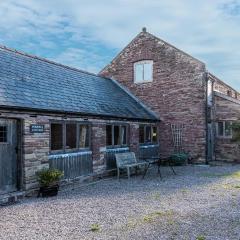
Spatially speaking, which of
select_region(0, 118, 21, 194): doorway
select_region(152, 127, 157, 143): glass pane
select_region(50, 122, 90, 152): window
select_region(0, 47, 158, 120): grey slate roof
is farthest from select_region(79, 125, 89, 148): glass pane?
select_region(152, 127, 157, 143): glass pane

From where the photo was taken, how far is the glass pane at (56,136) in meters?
13.3

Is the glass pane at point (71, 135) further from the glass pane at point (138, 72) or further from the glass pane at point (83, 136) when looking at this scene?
the glass pane at point (138, 72)

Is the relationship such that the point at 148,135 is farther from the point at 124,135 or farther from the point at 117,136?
the point at 117,136

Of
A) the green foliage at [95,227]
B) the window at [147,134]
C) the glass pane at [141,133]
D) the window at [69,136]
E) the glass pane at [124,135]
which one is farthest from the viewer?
the window at [147,134]

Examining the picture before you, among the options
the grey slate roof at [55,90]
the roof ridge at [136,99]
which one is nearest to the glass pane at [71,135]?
the grey slate roof at [55,90]

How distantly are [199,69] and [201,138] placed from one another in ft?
12.9

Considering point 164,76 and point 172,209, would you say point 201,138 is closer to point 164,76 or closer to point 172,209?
point 164,76

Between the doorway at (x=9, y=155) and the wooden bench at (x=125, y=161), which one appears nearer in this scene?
the doorway at (x=9, y=155)

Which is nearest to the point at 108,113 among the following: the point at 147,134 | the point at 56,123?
the point at 56,123

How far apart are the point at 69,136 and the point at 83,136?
40.0 inches

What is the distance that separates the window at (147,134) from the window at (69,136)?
557 cm

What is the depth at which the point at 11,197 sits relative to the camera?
1102 centimetres

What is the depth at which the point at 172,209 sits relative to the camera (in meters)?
9.66

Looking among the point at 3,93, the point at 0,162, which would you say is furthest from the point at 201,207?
the point at 3,93
